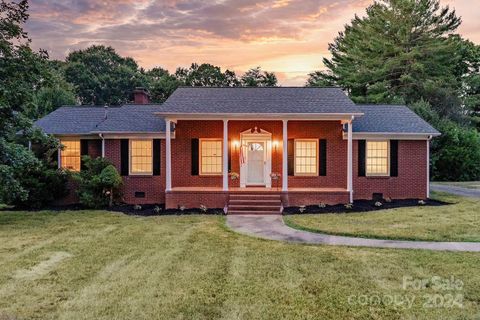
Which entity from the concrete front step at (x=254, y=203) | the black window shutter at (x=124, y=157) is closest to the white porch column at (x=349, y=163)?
the concrete front step at (x=254, y=203)

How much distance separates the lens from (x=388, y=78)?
31.3 metres

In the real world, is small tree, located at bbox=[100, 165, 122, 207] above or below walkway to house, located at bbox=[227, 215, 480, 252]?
above

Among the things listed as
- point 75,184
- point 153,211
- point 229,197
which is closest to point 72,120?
point 75,184

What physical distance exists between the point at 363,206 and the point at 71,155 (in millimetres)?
11910

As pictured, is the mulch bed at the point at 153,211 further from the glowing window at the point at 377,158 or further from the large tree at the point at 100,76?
the large tree at the point at 100,76

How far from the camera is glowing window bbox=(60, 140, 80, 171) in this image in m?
15.5

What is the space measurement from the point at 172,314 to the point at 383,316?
262 cm

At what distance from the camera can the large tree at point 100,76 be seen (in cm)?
4066

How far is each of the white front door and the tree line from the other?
7.47 metres

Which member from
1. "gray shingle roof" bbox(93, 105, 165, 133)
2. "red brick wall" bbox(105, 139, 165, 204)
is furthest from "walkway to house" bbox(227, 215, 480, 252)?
"gray shingle roof" bbox(93, 105, 165, 133)

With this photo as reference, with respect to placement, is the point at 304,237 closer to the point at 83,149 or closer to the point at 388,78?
the point at 83,149

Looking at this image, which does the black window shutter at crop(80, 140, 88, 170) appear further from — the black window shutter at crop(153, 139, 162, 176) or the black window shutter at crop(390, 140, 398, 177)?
the black window shutter at crop(390, 140, 398, 177)

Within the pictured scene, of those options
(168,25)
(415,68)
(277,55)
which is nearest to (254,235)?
(168,25)

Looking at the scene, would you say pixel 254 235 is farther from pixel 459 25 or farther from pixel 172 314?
pixel 459 25
